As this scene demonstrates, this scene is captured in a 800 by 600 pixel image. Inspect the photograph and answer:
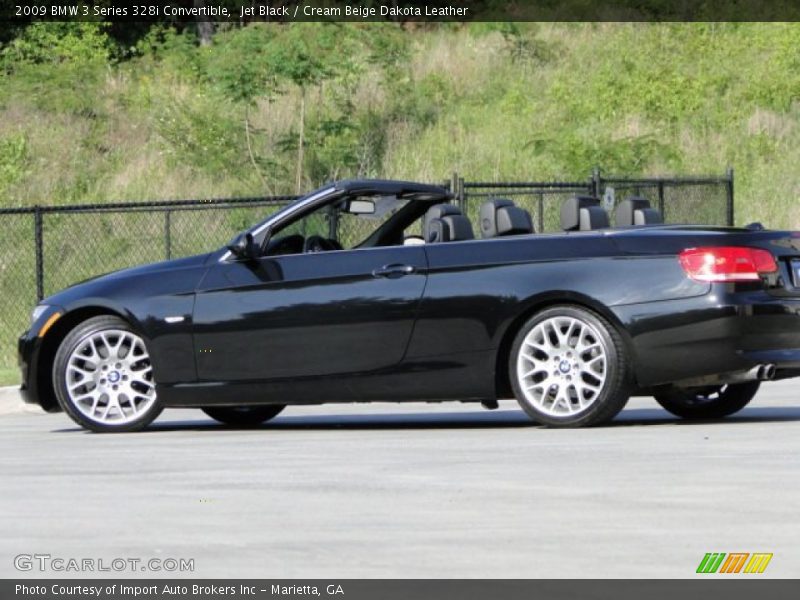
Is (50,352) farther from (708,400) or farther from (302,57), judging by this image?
(302,57)

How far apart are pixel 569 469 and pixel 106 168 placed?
2549 cm

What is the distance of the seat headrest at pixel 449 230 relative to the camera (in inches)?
489

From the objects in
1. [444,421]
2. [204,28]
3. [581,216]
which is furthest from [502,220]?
[204,28]

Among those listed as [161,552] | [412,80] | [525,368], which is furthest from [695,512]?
[412,80]

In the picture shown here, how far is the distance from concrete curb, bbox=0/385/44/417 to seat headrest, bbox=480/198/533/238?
5057mm

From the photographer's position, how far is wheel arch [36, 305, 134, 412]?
13.2 m

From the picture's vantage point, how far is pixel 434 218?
496 inches

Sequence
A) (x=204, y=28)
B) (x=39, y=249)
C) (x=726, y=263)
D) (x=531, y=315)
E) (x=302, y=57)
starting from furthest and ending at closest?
(x=204, y=28) < (x=302, y=57) < (x=39, y=249) < (x=531, y=315) < (x=726, y=263)

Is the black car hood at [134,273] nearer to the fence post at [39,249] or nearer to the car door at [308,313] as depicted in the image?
the car door at [308,313]

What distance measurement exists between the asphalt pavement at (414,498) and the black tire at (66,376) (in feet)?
0.51

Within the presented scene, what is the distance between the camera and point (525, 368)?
11.9 meters

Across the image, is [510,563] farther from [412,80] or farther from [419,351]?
[412,80]

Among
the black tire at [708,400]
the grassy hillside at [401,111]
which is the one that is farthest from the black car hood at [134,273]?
the grassy hillside at [401,111]

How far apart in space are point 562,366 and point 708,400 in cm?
157
